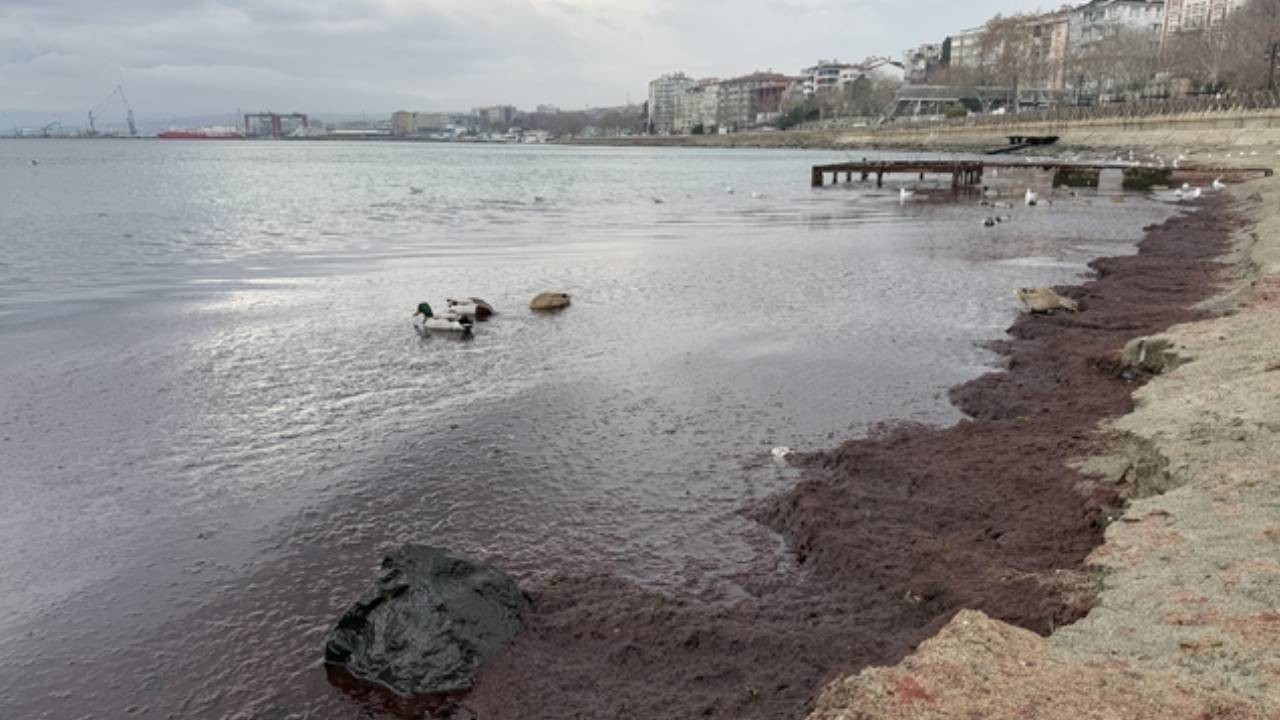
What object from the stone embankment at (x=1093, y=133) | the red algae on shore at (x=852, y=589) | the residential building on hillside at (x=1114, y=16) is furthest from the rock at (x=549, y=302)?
the residential building on hillside at (x=1114, y=16)

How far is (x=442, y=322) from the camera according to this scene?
17828mm

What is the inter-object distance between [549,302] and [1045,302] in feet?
35.2

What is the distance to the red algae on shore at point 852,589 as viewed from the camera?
6266 mm

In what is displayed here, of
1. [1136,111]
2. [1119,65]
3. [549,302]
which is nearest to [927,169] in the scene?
[549,302]

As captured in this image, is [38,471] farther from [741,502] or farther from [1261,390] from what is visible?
[1261,390]

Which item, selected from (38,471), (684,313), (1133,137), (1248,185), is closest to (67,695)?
(38,471)

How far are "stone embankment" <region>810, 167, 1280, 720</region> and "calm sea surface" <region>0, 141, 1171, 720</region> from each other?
2775mm

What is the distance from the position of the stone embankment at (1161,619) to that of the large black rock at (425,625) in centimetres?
279

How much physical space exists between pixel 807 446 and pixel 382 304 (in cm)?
1293

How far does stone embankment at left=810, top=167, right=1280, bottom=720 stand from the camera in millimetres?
4590

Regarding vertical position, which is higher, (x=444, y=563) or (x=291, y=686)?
(x=444, y=563)

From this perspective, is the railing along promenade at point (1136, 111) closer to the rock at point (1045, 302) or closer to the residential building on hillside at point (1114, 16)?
the residential building on hillside at point (1114, 16)

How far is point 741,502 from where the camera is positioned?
9.61 m

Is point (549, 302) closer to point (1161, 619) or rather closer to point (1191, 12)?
point (1161, 619)
